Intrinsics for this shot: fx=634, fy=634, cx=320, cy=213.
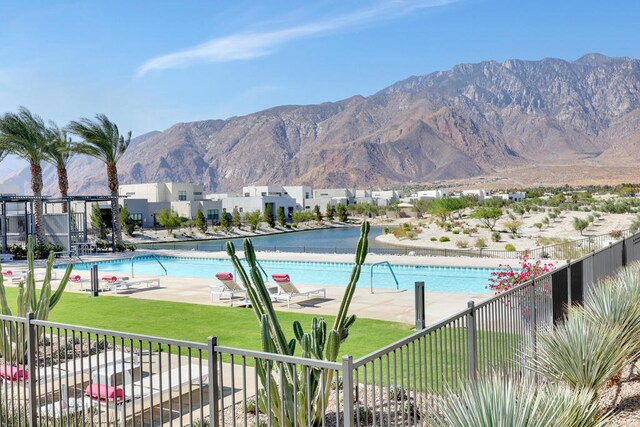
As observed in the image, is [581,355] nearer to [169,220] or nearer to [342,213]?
[169,220]

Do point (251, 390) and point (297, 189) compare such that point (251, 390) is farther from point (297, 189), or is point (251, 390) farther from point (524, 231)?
point (297, 189)

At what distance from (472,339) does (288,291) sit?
10196 mm

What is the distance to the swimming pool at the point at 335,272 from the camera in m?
22.5

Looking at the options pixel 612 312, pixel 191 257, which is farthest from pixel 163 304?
pixel 191 257

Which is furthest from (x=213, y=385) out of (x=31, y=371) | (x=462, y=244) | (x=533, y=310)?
(x=462, y=244)

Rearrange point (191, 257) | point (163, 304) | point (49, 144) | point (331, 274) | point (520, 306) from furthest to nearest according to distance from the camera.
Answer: point (49, 144) < point (191, 257) < point (331, 274) < point (163, 304) < point (520, 306)

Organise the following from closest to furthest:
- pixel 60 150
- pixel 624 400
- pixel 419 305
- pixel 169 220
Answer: pixel 624 400, pixel 419 305, pixel 60 150, pixel 169 220

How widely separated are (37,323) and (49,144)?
3285 centimetres

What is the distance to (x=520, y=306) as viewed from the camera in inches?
266

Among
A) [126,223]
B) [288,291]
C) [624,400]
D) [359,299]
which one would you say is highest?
[126,223]

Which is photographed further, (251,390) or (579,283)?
(579,283)

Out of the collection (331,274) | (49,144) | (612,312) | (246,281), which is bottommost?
(331,274)

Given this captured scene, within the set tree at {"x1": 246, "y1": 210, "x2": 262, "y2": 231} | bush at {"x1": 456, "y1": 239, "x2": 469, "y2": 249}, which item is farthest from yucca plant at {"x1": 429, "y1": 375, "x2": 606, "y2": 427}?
tree at {"x1": 246, "y1": 210, "x2": 262, "y2": 231}

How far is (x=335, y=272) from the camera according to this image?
86.2 feet
